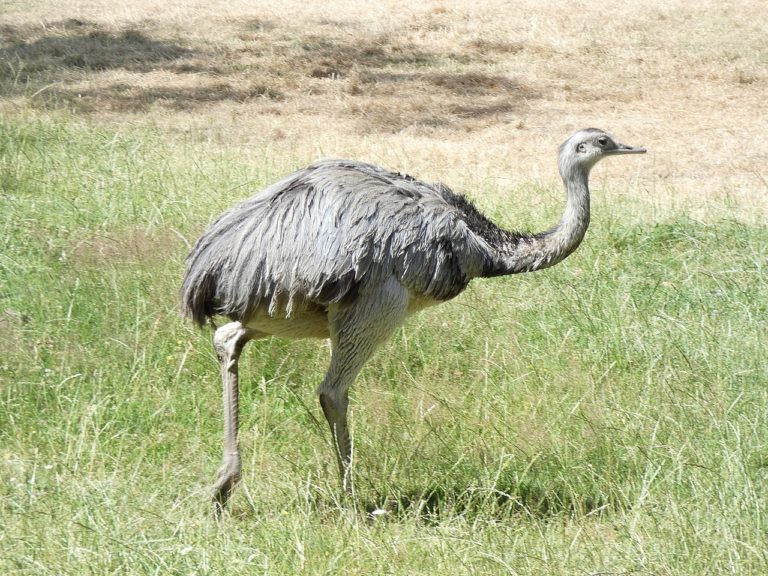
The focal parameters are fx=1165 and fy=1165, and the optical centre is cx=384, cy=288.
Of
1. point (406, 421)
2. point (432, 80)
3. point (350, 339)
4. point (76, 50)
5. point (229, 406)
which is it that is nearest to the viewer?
point (350, 339)

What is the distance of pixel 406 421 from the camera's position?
4.63 m

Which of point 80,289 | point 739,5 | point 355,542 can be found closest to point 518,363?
point 355,542

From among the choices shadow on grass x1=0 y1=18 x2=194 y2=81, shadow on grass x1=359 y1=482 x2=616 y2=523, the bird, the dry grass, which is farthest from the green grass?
shadow on grass x1=0 y1=18 x2=194 y2=81

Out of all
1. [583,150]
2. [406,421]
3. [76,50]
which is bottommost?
[406,421]

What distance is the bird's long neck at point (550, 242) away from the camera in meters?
4.57

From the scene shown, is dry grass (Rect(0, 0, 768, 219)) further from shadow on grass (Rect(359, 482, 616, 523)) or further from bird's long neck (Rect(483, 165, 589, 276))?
shadow on grass (Rect(359, 482, 616, 523))

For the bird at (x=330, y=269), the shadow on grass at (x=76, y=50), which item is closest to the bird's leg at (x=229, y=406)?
the bird at (x=330, y=269)

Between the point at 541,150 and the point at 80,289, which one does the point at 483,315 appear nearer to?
the point at 80,289

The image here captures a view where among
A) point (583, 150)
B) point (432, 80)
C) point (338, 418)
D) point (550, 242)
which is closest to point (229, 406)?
point (338, 418)

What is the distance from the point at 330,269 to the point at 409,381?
1221 millimetres

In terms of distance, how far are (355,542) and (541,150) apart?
6607 millimetres

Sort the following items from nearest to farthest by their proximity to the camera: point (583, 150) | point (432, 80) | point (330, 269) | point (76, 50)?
point (330, 269), point (583, 150), point (432, 80), point (76, 50)

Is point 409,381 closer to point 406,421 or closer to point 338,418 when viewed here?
point 406,421

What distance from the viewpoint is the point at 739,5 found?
559 inches
